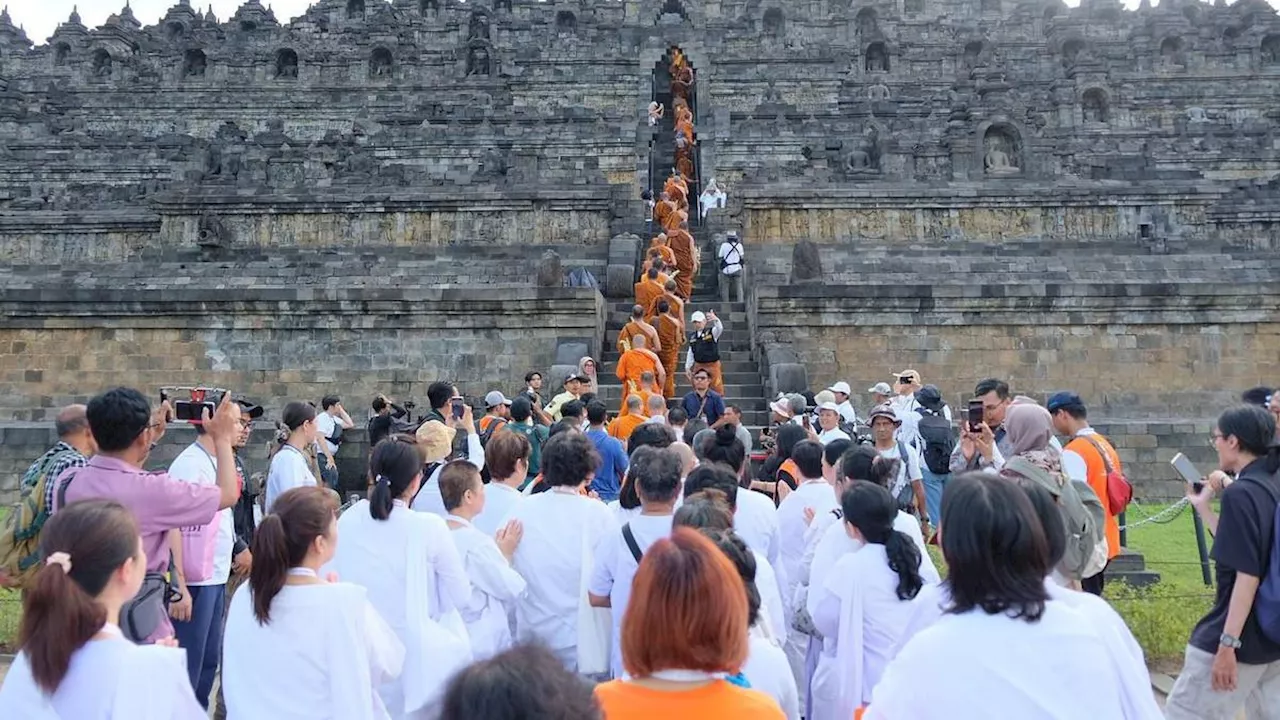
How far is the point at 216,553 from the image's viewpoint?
538cm

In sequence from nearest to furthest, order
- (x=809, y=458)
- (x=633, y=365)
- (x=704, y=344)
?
(x=809, y=458)
(x=633, y=365)
(x=704, y=344)

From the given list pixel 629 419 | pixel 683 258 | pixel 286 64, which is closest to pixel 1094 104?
pixel 683 258

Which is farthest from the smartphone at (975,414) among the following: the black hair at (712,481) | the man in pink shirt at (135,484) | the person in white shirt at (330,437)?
the person in white shirt at (330,437)

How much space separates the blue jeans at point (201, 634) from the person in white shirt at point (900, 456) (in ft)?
15.7

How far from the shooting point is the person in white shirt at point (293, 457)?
6344 millimetres

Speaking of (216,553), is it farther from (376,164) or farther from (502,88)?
(502,88)

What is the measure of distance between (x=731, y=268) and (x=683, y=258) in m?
0.99

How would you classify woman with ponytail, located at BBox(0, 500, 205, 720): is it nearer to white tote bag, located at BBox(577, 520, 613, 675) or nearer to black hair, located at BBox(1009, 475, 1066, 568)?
white tote bag, located at BBox(577, 520, 613, 675)

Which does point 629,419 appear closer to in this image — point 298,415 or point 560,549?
point 298,415

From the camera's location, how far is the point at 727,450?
22.3 ft

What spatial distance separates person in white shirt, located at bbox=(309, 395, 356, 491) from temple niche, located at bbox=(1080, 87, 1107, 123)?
26.1 meters

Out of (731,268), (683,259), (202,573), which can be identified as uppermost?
(683,259)

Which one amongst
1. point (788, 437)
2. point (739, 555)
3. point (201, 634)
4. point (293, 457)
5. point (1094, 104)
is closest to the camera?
point (739, 555)

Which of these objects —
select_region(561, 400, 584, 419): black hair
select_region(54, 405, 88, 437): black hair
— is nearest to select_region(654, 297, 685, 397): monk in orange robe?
select_region(561, 400, 584, 419): black hair
